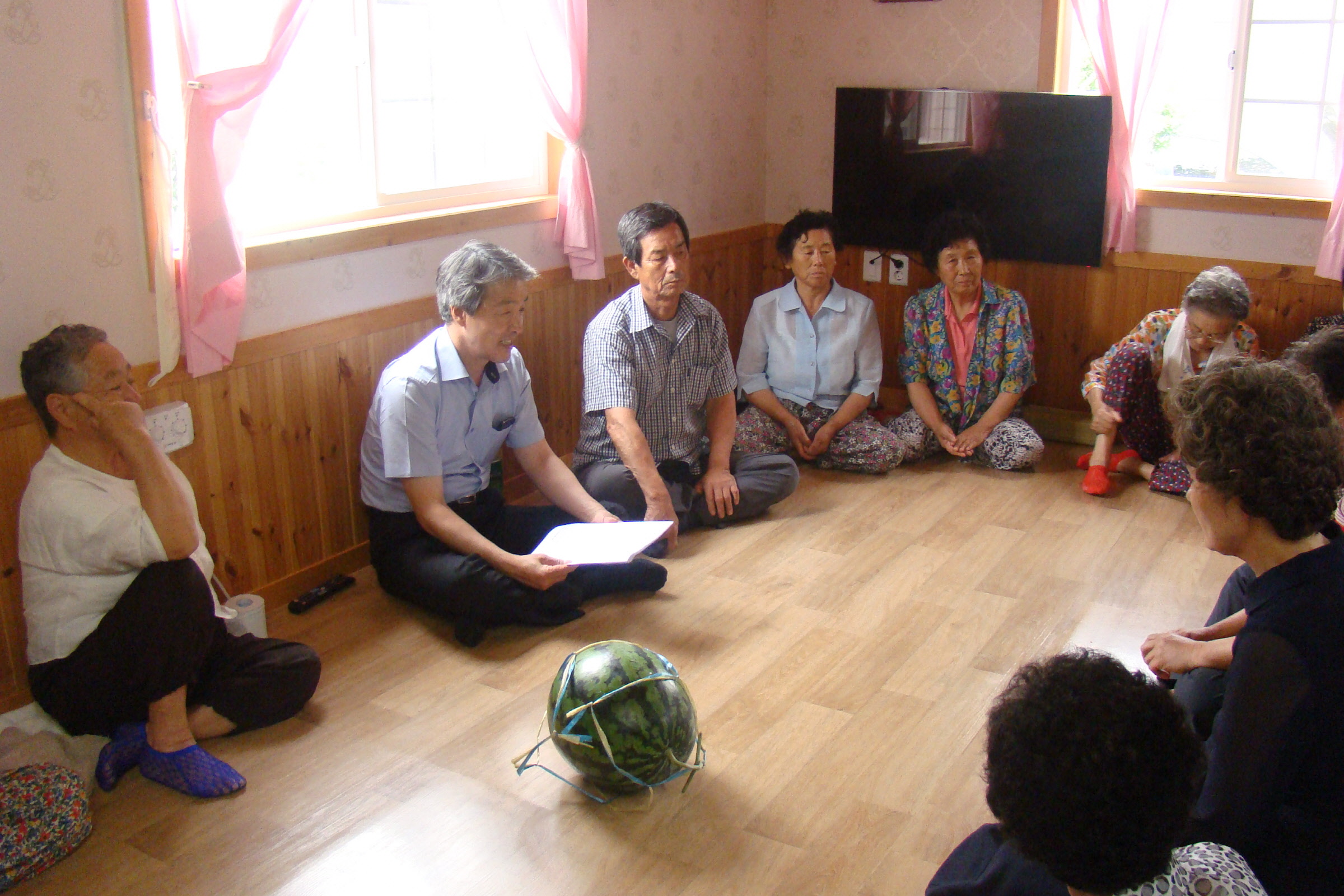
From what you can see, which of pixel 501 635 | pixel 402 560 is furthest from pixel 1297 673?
pixel 402 560

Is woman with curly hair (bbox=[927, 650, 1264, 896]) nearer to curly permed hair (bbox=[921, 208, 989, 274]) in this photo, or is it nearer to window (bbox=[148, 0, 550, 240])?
window (bbox=[148, 0, 550, 240])

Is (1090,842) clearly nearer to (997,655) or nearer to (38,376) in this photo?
(997,655)

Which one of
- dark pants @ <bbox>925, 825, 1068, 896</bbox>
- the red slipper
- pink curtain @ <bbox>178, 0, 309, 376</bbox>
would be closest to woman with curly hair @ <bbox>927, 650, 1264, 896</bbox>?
dark pants @ <bbox>925, 825, 1068, 896</bbox>

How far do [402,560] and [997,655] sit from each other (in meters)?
1.50

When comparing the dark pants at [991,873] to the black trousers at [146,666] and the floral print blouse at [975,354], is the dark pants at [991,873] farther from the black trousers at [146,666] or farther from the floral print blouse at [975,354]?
the floral print blouse at [975,354]

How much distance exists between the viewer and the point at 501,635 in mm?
2938

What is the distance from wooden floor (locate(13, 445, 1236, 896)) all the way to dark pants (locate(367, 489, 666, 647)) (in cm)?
6

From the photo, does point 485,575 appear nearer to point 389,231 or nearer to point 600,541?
point 600,541

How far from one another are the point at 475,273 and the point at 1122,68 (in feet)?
8.52

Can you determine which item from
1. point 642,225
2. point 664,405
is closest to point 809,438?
point 664,405

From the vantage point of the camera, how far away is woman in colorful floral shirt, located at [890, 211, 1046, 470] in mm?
4215

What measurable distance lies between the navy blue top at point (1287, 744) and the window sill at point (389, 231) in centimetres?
234

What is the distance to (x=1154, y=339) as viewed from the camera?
4062mm

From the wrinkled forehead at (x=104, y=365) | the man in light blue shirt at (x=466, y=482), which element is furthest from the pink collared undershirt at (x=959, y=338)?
the wrinkled forehead at (x=104, y=365)
